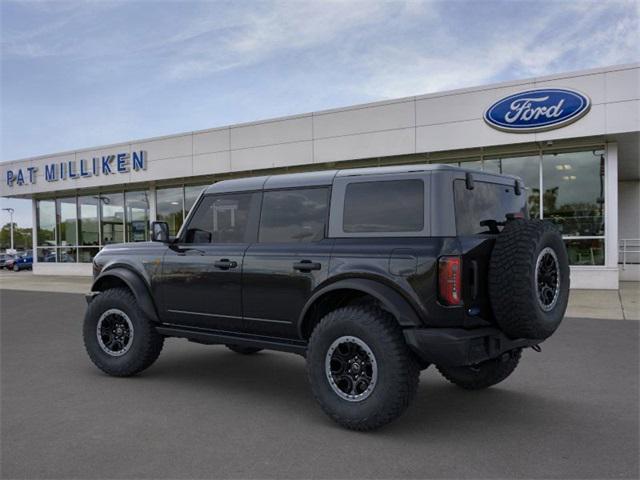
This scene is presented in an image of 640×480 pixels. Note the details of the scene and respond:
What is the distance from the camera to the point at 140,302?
5723mm

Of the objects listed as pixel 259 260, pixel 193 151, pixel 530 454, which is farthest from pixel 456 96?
pixel 530 454

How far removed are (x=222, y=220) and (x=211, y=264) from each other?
46 cm

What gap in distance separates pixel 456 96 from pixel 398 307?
11790 millimetres

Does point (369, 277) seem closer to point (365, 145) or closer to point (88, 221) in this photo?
point (365, 145)

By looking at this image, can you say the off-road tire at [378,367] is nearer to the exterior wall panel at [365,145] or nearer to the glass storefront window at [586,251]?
the glass storefront window at [586,251]

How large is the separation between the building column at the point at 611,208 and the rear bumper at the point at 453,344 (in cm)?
1117

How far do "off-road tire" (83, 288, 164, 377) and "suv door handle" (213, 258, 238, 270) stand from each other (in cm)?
117

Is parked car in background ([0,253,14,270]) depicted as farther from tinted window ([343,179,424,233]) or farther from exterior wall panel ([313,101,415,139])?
tinted window ([343,179,424,233])

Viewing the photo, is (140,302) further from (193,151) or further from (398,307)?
(193,151)

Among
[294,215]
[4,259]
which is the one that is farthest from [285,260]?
[4,259]

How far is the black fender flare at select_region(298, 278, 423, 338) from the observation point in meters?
4.01

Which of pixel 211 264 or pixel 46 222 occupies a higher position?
pixel 46 222

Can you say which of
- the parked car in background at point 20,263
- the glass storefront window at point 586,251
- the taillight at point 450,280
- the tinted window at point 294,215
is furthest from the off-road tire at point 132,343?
the parked car in background at point 20,263

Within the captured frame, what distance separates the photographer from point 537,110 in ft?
44.8
